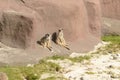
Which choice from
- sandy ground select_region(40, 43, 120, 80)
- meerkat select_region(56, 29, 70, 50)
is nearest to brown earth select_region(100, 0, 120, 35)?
sandy ground select_region(40, 43, 120, 80)

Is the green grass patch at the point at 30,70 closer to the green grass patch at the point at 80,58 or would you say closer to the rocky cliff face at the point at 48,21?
the rocky cliff face at the point at 48,21

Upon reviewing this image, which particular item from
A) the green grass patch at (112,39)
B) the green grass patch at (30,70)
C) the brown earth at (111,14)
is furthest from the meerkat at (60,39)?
the brown earth at (111,14)

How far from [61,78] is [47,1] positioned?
4.36 metres

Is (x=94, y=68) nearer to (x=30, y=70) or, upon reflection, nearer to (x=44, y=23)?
(x=30, y=70)

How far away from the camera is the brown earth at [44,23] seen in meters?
16.1

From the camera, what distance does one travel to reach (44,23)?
17.4m

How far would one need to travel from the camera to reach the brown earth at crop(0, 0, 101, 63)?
16109 mm

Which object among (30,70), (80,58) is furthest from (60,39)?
(30,70)

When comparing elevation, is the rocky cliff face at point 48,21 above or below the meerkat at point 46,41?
above

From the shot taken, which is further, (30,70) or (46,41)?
(46,41)

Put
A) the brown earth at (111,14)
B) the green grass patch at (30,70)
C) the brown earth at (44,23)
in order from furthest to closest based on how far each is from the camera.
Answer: the brown earth at (111,14) < the brown earth at (44,23) < the green grass patch at (30,70)

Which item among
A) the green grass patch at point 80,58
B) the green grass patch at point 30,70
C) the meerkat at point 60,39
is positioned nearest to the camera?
the green grass patch at point 30,70

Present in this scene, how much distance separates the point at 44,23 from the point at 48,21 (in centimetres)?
27

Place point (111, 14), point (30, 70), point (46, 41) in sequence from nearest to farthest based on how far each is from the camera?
point (30, 70) < point (46, 41) < point (111, 14)
